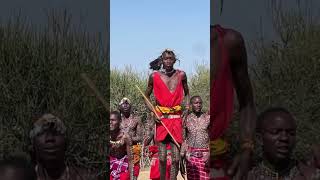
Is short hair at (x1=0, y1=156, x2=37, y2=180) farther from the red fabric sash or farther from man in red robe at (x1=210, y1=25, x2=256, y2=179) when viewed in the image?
the red fabric sash

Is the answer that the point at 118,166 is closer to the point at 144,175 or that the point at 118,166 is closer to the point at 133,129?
the point at 133,129

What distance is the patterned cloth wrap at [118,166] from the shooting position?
727 cm

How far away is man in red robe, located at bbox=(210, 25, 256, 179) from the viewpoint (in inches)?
115

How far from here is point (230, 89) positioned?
3049 millimetres

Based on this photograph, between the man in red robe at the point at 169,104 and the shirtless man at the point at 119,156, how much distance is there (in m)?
0.39

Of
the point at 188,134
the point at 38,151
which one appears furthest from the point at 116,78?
the point at 38,151

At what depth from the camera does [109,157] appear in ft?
22.9

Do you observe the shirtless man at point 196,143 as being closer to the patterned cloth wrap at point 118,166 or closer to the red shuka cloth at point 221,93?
the patterned cloth wrap at point 118,166

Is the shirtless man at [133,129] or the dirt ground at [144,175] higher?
the shirtless man at [133,129]

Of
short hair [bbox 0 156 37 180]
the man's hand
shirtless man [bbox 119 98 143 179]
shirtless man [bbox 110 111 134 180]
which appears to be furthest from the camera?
shirtless man [bbox 119 98 143 179]

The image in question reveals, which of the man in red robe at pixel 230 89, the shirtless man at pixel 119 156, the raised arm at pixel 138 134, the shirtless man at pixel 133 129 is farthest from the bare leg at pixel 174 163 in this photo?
the man in red robe at pixel 230 89

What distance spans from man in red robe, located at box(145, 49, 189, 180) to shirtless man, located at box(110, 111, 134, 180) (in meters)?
0.39

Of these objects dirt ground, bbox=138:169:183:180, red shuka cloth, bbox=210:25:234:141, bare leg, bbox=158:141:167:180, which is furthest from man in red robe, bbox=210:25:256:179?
dirt ground, bbox=138:169:183:180

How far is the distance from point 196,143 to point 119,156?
1.03m
